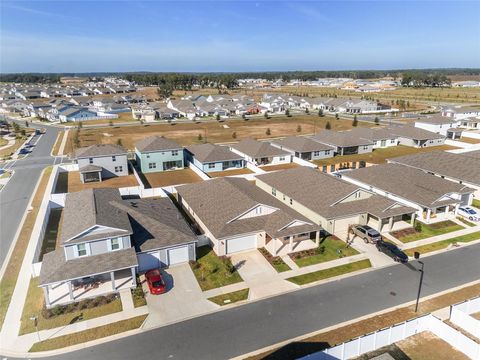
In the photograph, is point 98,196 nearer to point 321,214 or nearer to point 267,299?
point 267,299

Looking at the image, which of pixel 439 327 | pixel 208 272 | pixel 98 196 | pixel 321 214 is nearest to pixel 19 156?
pixel 98 196

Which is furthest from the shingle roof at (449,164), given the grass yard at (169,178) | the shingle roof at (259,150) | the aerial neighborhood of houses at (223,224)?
the grass yard at (169,178)

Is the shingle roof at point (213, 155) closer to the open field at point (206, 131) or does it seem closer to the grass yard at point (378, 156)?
the grass yard at point (378, 156)

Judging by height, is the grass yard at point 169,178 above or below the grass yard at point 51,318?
above

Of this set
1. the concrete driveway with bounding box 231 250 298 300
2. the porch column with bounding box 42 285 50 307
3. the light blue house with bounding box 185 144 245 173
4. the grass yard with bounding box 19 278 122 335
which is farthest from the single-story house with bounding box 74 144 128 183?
the concrete driveway with bounding box 231 250 298 300

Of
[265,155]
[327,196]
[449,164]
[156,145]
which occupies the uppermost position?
[156,145]

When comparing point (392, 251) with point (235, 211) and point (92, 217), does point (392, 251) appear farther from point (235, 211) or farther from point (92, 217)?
point (92, 217)

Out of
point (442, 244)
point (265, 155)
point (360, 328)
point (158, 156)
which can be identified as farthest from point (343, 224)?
point (158, 156)
